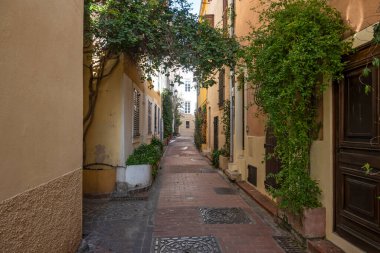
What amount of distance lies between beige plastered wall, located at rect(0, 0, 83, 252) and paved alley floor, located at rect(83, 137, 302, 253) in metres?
0.92

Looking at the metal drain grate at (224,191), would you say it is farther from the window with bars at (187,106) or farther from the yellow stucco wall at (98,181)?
the window with bars at (187,106)

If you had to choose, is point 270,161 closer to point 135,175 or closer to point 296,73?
point 135,175

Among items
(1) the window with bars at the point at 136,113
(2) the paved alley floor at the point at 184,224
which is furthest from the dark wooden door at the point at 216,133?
(2) the paved alley floor at the point at 184,224

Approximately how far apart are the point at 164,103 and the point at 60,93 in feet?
75.2

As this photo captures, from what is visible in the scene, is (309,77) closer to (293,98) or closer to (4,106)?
(293,98)

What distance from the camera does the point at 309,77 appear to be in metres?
4.73

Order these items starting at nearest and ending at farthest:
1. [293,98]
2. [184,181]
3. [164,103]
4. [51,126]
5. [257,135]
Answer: [51,126] → [293,98] → [257,135] → [184,181] → [164,103]

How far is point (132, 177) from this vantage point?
873cm

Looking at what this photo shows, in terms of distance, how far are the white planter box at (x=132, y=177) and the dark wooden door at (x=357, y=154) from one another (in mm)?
5095

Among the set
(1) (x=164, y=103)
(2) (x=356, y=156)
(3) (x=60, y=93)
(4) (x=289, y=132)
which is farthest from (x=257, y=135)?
(1) (x=164, y=103)

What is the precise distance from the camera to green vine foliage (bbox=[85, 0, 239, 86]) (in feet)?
23.0

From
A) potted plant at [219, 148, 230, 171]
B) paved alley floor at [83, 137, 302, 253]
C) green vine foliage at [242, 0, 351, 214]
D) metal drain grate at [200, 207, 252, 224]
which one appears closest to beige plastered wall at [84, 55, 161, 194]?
paved alley floor at [83, 137, 302, 253]

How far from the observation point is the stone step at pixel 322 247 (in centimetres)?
459

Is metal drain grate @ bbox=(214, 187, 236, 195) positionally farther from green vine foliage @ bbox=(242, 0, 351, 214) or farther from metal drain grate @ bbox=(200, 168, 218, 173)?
green vine foliage @ bbox=(242, 0, 351, 214)
